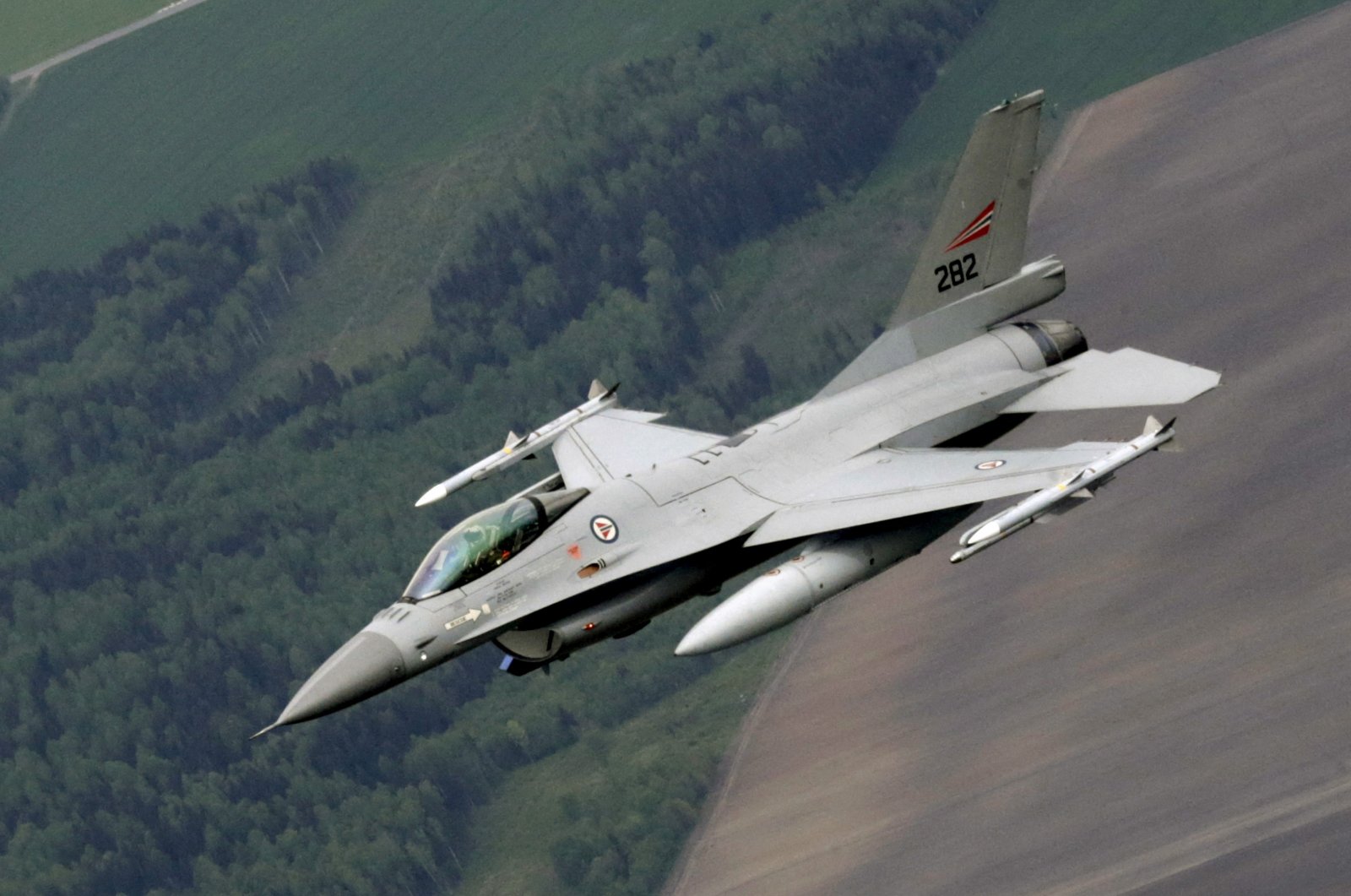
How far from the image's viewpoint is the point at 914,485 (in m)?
44.7

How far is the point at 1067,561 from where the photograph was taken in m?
74.2

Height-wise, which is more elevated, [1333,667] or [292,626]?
[292,626]

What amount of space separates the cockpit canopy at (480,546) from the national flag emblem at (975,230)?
12.7 m

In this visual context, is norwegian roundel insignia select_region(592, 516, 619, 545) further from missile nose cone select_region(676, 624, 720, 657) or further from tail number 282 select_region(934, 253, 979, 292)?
tail number 282 select_region(934, 253, 979, 292)

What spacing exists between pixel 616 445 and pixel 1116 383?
1170 cm

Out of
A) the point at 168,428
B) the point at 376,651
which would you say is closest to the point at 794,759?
the point at 376,651

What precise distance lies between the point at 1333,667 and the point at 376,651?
36660mm

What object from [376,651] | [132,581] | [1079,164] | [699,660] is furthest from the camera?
[132,581]

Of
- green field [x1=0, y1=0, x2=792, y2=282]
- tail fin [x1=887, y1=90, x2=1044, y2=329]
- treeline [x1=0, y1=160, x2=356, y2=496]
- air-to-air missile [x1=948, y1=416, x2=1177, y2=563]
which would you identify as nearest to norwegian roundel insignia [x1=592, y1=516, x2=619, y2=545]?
air-to-air missile [x1=948, y1=416, x2=1177, y2=563]

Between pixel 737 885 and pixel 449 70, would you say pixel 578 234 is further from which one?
pixel 737 885

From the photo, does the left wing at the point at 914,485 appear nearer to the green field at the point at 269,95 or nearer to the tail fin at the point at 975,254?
the tail fin at the point at 975,254

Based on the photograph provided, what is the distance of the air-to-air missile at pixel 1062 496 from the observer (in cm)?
4031

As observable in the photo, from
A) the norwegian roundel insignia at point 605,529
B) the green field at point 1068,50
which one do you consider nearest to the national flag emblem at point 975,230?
the norwegian roundel insignia at point 605,529

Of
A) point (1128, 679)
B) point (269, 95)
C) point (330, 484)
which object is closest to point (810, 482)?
point (1128, 679)
